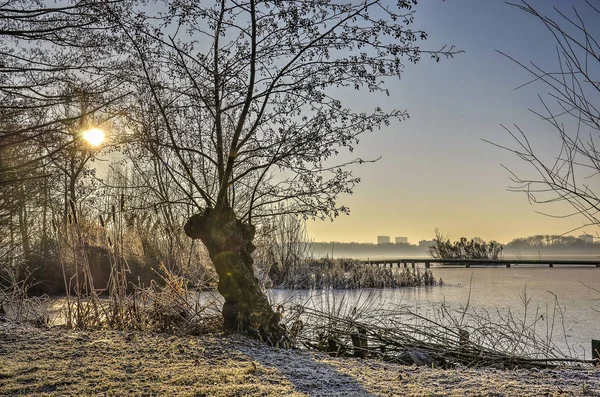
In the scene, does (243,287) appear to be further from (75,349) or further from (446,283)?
(446,283)

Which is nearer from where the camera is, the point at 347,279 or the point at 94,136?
the point at 94,136

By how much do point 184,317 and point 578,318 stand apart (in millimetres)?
4060

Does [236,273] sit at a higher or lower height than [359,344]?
higher

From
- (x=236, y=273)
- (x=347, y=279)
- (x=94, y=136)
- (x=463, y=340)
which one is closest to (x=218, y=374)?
(x=236, y=273)

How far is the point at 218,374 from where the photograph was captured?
2086 mm

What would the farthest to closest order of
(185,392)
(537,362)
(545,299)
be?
(545,299)
(537,362)
(185,392)

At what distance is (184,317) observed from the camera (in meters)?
3.36

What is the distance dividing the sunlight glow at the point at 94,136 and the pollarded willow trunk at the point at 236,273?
878 millimetres

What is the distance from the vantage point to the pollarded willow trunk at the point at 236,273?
10.1 ft

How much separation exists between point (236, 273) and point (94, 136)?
4.66ft

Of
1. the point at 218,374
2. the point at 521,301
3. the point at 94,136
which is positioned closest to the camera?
the point at 218,374

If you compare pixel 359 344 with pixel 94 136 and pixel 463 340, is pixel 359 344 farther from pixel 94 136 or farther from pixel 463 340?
pixel 94 136

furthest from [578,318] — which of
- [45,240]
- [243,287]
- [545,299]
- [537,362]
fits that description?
[45,240]

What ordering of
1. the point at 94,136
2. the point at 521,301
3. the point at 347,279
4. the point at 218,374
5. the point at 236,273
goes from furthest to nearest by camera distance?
1. the point at 347,279
2. the point at 521,301
3. the point at 94,136
4. the point at 236,273
5. the point at 218,374
